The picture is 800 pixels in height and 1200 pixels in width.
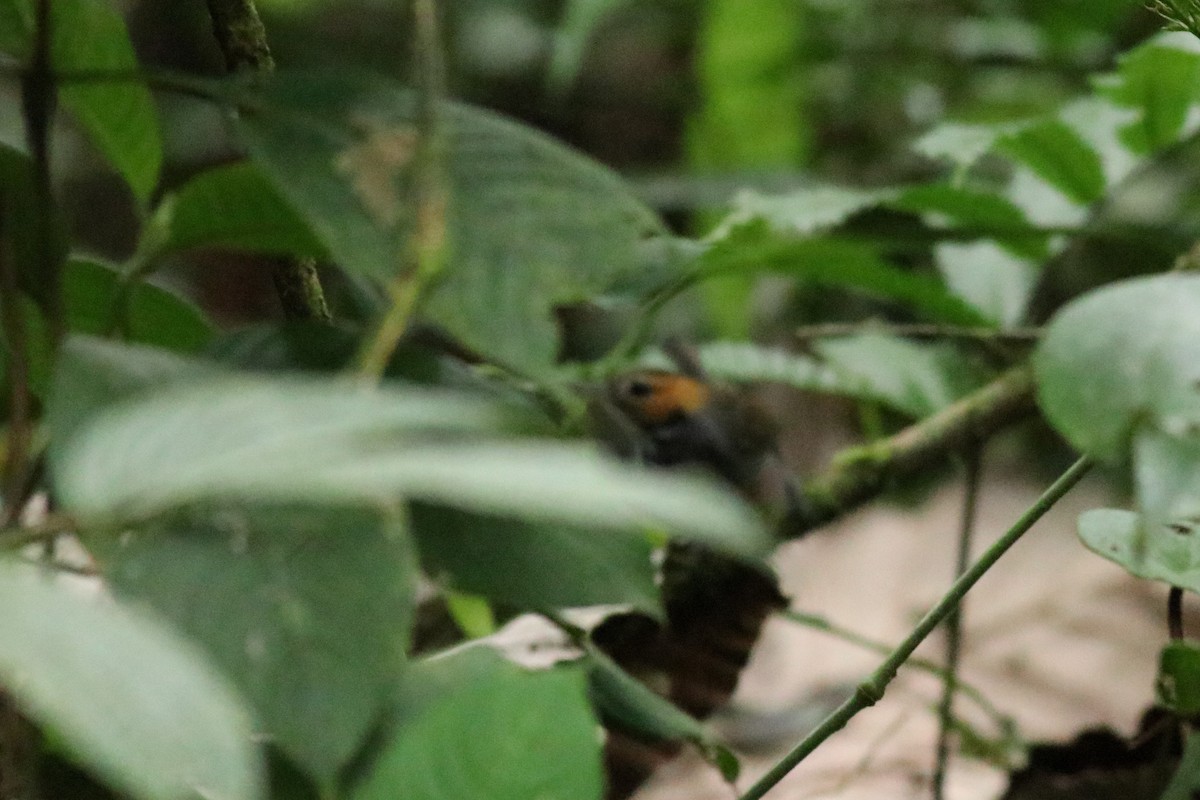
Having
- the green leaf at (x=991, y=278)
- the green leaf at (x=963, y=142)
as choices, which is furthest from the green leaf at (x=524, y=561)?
the green leaf at (x=991, y=278)

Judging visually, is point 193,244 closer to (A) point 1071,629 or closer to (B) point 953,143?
Answer: (B) point 953,143

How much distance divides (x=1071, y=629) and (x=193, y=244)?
1.48 meters

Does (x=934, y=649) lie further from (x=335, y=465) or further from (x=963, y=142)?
(x=335, y=465)

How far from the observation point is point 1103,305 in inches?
15.5

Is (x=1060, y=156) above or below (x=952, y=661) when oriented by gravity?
above

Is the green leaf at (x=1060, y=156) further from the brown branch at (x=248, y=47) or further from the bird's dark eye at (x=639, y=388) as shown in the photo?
the bird's dark eye at (x=639, y=388)

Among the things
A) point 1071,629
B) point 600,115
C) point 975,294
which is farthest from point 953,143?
point 600,115

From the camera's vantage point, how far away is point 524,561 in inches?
19.0

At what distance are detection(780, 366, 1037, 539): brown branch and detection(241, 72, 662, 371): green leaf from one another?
0.71 meters

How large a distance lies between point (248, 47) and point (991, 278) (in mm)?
777

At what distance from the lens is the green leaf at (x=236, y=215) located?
50cm

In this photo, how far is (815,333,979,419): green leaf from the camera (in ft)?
3.71

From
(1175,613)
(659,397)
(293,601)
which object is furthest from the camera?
(659,397)

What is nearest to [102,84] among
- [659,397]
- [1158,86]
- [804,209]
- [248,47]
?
[248,47]
